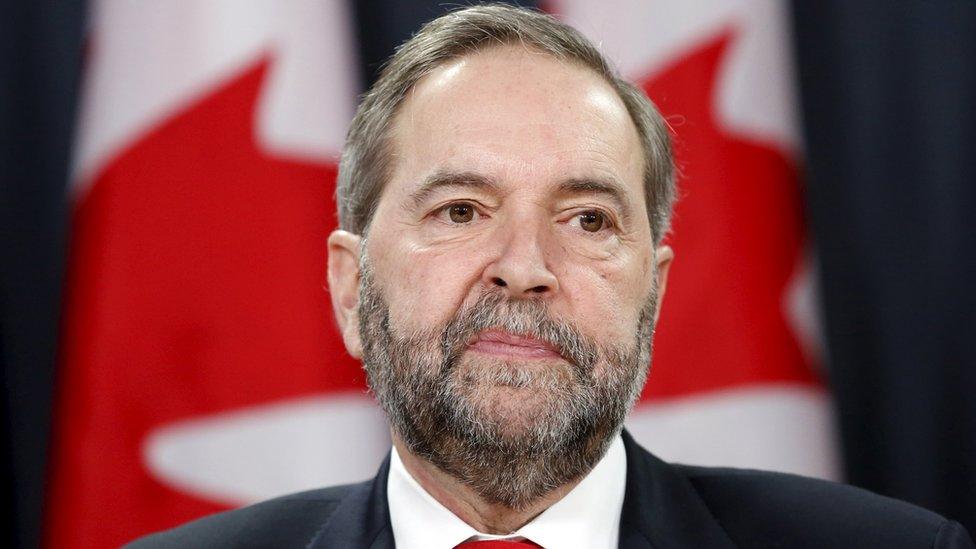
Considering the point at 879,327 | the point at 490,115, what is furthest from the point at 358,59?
the point at 879,327

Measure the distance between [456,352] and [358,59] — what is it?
118 cm

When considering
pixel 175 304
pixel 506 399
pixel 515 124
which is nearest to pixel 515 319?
pixel 506 399

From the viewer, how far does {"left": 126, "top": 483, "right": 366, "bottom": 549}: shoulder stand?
206 cm

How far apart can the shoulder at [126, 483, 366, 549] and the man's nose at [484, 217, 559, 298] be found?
59 centimetres

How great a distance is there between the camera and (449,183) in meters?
1.83

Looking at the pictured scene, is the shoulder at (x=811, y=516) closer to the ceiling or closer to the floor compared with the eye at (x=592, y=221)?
closer to the floor

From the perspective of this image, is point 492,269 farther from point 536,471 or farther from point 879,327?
point 879,327

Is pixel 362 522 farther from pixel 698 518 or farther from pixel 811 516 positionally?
pixel 811 516

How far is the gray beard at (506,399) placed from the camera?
1710mm

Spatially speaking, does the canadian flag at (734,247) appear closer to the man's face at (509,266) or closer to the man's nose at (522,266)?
the man's face at (509,266)

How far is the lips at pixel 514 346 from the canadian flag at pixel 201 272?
102 cm

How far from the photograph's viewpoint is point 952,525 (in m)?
1.92

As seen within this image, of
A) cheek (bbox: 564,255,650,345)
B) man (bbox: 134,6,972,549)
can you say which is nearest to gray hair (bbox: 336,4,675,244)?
man (bbox: 134,6,972,549)

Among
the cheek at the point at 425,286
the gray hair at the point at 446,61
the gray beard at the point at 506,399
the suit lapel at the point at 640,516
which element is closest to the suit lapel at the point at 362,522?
the suit lapel at the point at 640,516
